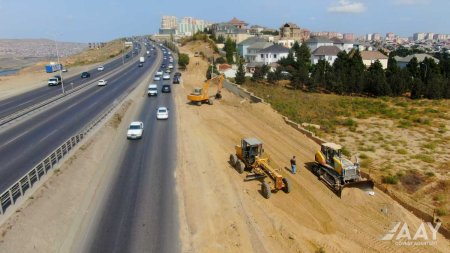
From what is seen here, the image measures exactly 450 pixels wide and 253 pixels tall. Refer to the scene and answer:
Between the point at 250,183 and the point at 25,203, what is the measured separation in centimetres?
1399

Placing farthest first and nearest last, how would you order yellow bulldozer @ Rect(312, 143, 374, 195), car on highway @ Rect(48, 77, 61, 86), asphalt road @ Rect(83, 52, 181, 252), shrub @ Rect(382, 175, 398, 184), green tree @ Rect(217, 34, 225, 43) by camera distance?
green tree @ Rect(217, 34, 225, 43), car on highway @ Rect(48, 77, 61, 86), shrub @ Rect(382, 175, 398, 184), yellow bulldozer @ Rect(312, 143, 374, 195), asphalt road @ Rect(83, 52, 181, 252)

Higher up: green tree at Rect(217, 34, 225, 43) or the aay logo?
green tree at Rect(217, 34, 225, 43)

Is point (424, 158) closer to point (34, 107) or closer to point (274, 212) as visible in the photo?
point (274, 212)

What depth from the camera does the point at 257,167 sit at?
24.5 m

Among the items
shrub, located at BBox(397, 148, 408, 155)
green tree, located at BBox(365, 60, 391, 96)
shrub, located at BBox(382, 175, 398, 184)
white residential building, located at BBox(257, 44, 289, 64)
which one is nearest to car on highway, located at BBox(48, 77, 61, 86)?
white residential building, located at BBox(257, 44, 289, 64)

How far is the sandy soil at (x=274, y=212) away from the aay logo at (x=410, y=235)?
1.14 feet

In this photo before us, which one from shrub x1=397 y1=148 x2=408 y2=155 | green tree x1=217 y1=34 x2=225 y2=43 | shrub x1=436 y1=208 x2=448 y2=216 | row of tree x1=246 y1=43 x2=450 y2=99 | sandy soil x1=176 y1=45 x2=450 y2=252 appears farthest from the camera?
green tree x1=217 y1=34 x2=225 y2=43

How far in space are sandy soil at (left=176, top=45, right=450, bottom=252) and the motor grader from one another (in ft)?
1.66

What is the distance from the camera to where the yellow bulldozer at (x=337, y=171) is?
23.3 metres

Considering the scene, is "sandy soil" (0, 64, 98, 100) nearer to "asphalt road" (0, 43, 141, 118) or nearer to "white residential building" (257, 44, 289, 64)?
"asphalt road" (0, 43, 141, 118)

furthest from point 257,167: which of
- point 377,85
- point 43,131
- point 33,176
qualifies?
point 377,85

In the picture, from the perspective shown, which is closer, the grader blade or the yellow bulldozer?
the yellow bulldozer

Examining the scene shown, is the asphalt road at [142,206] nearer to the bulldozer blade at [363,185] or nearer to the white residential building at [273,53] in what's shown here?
the bulldozer blade at [363,185]

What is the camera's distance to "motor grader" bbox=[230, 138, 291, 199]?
22.4m
